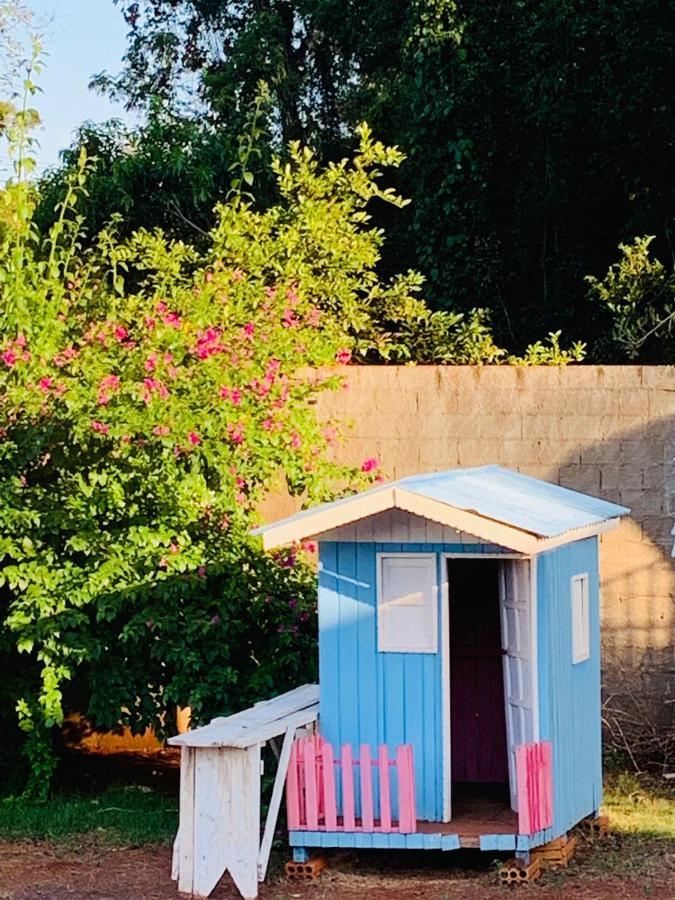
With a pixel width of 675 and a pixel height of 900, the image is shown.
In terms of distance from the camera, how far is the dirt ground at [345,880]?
6.88 m

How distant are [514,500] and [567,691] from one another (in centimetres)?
102

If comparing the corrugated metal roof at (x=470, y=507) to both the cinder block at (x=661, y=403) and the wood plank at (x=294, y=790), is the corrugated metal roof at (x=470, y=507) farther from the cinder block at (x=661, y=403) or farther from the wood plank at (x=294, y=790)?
the cinder block at (x=661, y=403)

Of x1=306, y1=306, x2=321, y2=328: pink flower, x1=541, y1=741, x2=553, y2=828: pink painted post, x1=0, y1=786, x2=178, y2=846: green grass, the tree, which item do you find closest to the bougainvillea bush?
x1=0, y1=786, x2=178, y2=846: green grass

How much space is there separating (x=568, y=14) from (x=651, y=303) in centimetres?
349

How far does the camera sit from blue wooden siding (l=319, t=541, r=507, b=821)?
281 inches

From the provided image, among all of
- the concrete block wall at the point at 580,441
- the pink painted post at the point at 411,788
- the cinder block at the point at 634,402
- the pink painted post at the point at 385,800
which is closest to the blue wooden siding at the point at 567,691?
the pink painted post at the point at 411,788

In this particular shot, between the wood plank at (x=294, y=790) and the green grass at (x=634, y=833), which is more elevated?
the wood plank at (x=294, y=790)

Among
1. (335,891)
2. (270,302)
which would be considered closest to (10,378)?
(270,302)

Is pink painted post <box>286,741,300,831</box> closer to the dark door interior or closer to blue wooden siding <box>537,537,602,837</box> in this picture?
blue wooden siding <box>537,537,602,837</box>

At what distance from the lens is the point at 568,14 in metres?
15.0

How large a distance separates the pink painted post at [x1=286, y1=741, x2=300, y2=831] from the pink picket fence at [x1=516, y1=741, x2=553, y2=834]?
108 cm

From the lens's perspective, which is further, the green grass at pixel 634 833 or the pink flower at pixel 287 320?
the pink flower at pixel 287 320

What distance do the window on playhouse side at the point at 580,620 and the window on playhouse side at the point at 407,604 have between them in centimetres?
96

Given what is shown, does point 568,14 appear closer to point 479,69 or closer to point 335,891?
point 479,69
